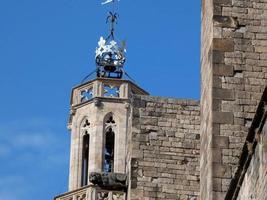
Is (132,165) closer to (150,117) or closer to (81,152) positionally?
(150,117)

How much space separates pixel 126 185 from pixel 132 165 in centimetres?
46

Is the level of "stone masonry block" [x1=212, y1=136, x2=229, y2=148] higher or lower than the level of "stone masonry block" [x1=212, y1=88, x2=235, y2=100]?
lower

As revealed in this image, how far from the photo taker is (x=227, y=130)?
687 inches

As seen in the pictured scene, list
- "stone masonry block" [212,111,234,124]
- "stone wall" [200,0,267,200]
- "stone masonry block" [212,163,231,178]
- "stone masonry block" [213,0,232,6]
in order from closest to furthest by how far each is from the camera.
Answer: "stone masonry block" [212,163,231,178] < "stone wall" [200,0,267,200] < "stone masonry block" [212,111,234,124] < "stone masonry block" [213,0,232,6]

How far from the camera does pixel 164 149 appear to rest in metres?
21.9

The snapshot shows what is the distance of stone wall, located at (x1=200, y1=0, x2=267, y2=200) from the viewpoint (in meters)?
17.3

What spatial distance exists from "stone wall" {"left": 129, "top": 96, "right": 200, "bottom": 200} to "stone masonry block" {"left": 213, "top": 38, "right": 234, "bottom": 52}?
3.88 metres

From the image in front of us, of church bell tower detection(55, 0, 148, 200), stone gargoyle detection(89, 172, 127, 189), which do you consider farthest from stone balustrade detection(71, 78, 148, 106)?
stone gargoyle detection(89, 172, 127, 189)

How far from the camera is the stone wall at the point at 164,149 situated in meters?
21.6

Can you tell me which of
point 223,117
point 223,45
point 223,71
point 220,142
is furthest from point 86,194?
point 220,142

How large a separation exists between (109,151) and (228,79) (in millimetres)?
17902

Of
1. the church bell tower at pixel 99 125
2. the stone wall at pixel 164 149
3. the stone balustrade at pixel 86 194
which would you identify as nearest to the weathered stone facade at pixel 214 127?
the stone wall at pixel 164 149

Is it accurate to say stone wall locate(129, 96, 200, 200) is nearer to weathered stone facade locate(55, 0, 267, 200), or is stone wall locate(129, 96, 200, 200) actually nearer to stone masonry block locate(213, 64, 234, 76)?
weathered stone facade locate(55, 0, 267, 200)

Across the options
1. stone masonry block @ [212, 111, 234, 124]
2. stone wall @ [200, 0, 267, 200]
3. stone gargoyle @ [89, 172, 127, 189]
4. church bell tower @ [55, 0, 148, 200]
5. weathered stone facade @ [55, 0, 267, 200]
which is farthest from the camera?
church bell tower @ [55, 0, 148, 200]
